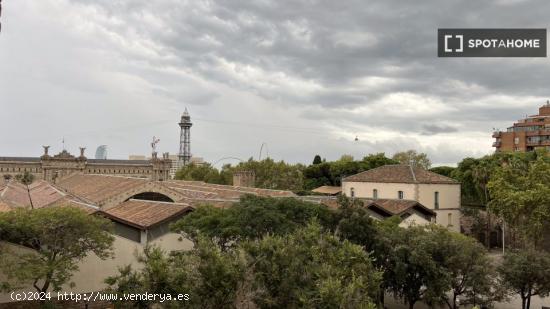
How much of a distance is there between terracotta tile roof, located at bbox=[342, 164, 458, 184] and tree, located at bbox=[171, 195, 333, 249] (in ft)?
83.3

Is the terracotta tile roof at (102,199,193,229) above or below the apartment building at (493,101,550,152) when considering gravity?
below

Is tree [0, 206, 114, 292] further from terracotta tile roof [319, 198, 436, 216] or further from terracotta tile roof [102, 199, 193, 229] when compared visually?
terracotta tile roof [319, 198, 436, 216]

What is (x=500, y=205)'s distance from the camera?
4106cm

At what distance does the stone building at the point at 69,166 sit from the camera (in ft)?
267

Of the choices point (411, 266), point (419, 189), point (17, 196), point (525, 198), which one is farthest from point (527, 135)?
point (17, 196)

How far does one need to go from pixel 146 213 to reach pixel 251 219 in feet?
29.4

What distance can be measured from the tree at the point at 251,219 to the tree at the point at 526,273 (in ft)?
32.8

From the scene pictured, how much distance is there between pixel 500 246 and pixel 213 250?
47882mm

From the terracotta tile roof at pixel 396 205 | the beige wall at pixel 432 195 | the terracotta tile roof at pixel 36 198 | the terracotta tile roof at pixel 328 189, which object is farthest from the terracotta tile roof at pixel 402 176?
the terracotta tile roof at pixel 36 198

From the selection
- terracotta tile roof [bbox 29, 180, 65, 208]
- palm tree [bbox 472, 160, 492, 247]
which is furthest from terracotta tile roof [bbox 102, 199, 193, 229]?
palm tree [bbox 472, 160, 492, 247]

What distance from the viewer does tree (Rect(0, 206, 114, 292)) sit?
21.2 metres

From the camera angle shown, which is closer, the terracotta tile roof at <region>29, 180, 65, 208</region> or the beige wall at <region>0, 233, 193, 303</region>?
the beige wall at <region>0, 233, 193, 303</region>

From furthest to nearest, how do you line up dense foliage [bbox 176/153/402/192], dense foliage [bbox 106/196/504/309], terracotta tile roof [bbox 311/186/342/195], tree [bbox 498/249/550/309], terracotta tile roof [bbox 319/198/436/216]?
dense foliage [bbox 176/153/402/192] < terracotta tile roof [bbox 311/186/342/195] < terracotta tile roof [bbox 319/198/436/216] < tree [bbox 498/249/550/309] < dense foliage [bbox 106/196/504/309]

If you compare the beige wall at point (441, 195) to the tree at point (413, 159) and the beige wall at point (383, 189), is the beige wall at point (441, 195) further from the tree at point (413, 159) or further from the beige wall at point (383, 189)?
the tree at point (413, 159)
